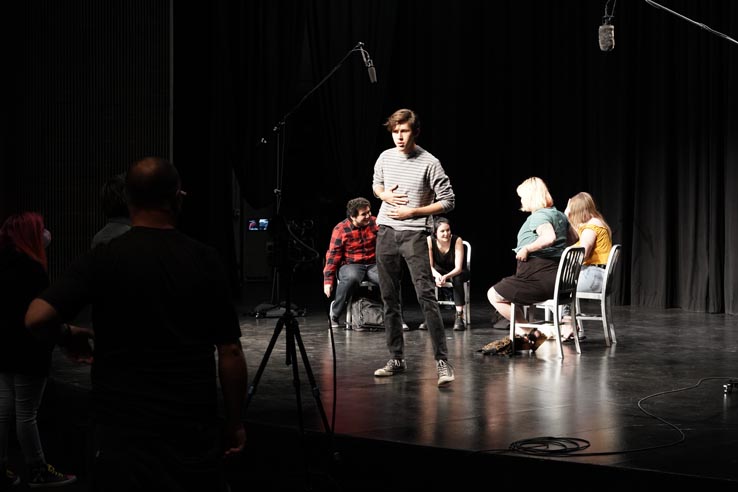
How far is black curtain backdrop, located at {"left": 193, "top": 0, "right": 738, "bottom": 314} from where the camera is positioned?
28.7 feet

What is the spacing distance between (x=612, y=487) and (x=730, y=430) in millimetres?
873

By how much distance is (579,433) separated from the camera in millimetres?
3994

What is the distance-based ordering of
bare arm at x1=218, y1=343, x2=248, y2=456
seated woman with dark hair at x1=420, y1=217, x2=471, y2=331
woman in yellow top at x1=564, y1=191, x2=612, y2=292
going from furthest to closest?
seated woman with dark hair at x1=420, y1=217, x2=471, y2=331 < woman in yellow top at x1=564, y1=191, x2=612, y2=292 < bare arm at x1=218, y1=343, x2=248, y2=456

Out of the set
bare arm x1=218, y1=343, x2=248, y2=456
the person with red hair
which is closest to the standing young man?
the person with red hair

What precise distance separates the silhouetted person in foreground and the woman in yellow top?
497cm

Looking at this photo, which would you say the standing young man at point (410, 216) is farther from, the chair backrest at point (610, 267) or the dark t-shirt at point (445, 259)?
the dark t-shirt at point (445, 259)

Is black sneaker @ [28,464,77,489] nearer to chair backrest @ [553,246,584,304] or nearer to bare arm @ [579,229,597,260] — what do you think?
chair backrest @ [553,246,584,304]

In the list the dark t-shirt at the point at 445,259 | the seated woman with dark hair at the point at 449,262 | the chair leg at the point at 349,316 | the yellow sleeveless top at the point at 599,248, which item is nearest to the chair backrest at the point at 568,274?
the yellow sleeveless top at the point at 599,248

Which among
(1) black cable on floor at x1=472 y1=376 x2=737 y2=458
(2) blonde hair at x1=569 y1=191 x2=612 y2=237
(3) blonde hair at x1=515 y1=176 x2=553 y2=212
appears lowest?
(1) black cable on floor at x1=472 y1=376 x2=737 y2=458

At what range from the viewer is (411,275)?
510 centimetres

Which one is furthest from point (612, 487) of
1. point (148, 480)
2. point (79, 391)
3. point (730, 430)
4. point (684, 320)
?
point (684, 320)

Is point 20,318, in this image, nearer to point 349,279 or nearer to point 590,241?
point 349,279

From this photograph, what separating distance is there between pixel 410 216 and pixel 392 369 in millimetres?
925

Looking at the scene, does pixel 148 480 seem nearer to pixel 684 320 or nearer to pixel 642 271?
pixel 684 320
